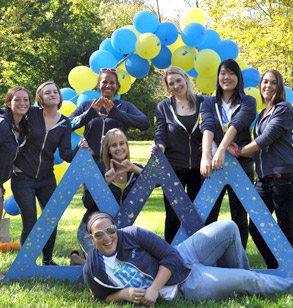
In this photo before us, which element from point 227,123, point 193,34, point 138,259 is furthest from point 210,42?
point 138,259

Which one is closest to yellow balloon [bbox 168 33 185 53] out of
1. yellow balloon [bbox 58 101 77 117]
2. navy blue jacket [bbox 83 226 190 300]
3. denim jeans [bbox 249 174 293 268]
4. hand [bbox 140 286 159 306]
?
yellow balloon [bbox 58 101 77 117]

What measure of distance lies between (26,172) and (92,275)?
136cm

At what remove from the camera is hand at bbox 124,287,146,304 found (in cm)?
301

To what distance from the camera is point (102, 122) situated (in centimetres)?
445

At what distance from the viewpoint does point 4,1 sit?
→ 14039 millimetres

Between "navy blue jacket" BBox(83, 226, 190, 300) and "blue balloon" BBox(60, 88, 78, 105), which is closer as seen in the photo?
"navy blue jacket" BBox(83, 226, 190, 300)

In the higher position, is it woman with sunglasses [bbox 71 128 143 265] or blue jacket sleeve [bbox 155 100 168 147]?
blue jacket sleeve [bbox 155 100 168 147]

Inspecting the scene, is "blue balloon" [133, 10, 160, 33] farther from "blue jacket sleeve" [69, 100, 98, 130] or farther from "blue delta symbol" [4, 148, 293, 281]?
"blue delta symbol" [4, 148, 293, 281]

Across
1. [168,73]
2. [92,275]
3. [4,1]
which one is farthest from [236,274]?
[4,1]

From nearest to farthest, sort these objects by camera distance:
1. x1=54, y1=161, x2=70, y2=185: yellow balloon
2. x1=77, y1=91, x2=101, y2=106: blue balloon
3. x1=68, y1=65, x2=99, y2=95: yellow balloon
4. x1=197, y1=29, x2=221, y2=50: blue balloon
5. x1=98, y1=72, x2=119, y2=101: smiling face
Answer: x1=98, y1=72, x2=119, y2=101: smiling face, x1=54, y1=161, x2=70, y2=185: yellow balloon, x1=77, y1=91, x2=101, y2=106: blue balloon, x1=68, y1=65, x2=99, y2=95: yellow balloon, x1=197, y1=29, x2=221, y2=50: blue balloon

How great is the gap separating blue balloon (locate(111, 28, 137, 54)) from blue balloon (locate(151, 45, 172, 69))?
1.58 feet

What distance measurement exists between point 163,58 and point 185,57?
0.38 meters

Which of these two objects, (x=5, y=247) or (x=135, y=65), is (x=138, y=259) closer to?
(x=5, y=247)

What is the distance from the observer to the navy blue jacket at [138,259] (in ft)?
10.2
